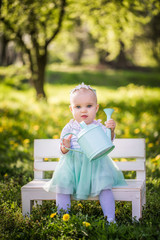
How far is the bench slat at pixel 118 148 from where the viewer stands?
111 inches

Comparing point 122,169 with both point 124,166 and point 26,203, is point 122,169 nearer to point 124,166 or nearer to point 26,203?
point 124,166

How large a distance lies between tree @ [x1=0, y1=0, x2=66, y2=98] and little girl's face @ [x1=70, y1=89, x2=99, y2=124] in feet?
13.4

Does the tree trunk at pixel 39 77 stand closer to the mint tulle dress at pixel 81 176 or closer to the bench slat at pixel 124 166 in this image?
the bench slat at pixel 124 166

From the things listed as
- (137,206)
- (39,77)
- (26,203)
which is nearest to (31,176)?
(26,203)

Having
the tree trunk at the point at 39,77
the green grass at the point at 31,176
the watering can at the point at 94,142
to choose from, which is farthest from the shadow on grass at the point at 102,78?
the watering can at the point at 94,142

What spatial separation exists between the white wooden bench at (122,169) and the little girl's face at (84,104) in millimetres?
489

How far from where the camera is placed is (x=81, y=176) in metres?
2.41

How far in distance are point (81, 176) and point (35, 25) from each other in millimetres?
6794

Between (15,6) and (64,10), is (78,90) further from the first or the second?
(64,10)

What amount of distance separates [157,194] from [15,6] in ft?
15.5

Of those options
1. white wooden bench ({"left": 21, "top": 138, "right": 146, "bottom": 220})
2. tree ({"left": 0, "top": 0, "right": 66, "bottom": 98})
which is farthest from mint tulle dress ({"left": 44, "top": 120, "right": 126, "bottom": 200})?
tree ({"left": 0, "top": 0, "right": 66, "bottom": 98})

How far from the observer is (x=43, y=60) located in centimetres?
928

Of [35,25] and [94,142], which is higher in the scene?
[35,25]

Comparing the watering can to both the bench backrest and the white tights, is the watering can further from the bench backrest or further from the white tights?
the bench backrest
